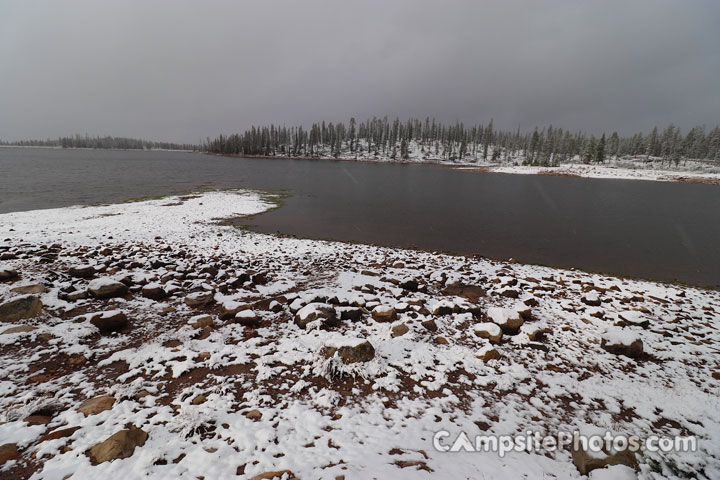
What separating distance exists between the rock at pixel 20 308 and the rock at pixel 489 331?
1276 centimetres

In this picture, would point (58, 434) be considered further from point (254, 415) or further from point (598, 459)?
point (598, 459)

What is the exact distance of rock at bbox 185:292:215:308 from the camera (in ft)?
31.2

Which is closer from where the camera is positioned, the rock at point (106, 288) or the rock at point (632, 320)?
the rock at point (632, 320)

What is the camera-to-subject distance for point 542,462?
15.3ft

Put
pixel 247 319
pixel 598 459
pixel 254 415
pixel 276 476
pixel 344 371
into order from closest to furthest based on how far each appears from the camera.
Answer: pixel 276 476 → pixel 598 459 → pixel 254 415 → pixel 344 371 → pixel 247 319

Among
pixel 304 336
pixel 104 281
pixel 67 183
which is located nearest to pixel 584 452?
pixel 304 336

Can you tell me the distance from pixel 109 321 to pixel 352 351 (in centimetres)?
675

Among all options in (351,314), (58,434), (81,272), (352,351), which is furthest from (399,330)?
(81,272)

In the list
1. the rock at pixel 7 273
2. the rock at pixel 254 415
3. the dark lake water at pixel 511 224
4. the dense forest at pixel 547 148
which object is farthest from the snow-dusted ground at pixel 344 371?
the dense forest at pixel 547 148

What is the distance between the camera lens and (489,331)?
27.1 feet

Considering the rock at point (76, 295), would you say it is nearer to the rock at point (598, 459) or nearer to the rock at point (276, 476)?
the rock at point (276, 476)

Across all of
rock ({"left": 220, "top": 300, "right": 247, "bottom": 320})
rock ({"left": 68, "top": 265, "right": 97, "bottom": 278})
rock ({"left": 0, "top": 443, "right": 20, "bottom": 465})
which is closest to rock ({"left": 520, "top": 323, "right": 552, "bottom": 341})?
rock ({"left": 220, "top": 300, "right": 247, "bottom": 320})

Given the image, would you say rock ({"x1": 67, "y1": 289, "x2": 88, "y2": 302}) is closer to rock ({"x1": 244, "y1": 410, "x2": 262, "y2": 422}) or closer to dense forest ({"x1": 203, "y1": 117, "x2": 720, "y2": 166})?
rock ({"x1": 244, "y1": 410, "x2": 262, "y2": 422})

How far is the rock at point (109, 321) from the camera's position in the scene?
7.66 meters
